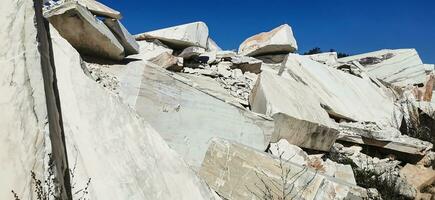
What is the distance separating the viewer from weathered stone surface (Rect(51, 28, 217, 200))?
8.72 feet

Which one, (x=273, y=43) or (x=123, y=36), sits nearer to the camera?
(x=123, y=36)

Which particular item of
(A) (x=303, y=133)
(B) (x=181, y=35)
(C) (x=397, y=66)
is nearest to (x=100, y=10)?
(B) (x=181, y=35)

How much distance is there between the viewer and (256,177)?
3.41 meters

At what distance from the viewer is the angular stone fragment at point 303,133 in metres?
4.40

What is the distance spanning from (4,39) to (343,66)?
675cm

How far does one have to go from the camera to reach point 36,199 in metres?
2.04

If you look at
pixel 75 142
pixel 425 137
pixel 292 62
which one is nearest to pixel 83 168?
pixel 75 142

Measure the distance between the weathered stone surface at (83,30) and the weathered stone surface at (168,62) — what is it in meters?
0.54

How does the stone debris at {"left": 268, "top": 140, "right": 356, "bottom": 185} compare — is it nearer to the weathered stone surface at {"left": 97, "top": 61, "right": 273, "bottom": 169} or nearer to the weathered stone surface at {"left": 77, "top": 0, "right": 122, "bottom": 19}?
the weathered stone surface at {"left": 97, "top": 61, "right": 273, "bottom": 169}

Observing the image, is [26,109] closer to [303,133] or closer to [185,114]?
[185,114]

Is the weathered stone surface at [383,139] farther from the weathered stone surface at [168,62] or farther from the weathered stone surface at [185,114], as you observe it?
the weathered stone surface at [168,62]

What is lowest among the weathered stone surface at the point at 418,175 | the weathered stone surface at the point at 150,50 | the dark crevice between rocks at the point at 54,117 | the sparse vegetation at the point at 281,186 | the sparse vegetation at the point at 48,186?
the weathered stone surface at the point at 418,175

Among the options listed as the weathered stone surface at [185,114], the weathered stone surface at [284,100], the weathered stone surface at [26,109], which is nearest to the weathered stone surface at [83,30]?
the weathered stone surface at [185,114]

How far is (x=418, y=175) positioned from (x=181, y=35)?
346 cm
